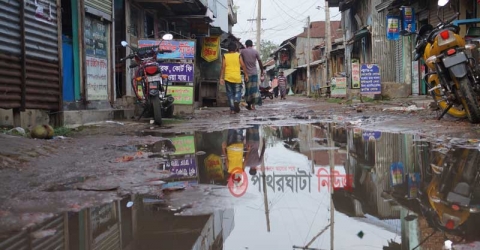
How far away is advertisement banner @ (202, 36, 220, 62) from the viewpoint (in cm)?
1797

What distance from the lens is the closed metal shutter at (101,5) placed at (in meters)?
9.17

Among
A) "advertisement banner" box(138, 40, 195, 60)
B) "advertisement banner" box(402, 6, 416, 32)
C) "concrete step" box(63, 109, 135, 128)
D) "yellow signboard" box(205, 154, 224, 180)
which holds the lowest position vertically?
Answer: "yellow signboard" box(205, 154, 224, 180)

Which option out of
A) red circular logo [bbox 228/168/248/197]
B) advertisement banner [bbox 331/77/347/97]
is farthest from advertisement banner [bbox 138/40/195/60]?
advertisement banner [bbox 331/77/347/97]

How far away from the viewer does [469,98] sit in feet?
20.4

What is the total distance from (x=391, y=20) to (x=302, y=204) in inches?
603

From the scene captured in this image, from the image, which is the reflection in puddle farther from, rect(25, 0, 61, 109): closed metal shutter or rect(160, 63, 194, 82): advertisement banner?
rect(160, 63, 194, 82): advertisement banner

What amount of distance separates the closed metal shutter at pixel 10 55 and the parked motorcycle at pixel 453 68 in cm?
580

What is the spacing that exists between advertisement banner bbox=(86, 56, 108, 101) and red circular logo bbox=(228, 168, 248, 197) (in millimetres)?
6224

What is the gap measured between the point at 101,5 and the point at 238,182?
766 cm

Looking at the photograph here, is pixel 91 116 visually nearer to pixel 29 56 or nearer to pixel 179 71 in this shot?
pixel 29 56

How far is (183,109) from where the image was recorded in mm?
11047

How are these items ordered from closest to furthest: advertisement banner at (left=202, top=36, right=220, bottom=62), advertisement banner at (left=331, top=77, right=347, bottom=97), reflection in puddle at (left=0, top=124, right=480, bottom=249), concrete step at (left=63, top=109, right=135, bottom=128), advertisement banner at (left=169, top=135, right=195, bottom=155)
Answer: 1. reflection in puddle at (left=0, top=124, right=480, bottom=249)
2. advertisement banner at (left=169, top=135, right=195, bottom=155)
3. concrete step at (left=63, top=109, right=135, bottom=128)
4. advertisement banner at (left=202, top=36, right=220, bottom=62)
5. advertisement banner at (left=331, top=77, right=347, bottom=97)

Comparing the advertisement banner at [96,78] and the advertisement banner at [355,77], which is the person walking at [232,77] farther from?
the advertisement banner at [355,77]

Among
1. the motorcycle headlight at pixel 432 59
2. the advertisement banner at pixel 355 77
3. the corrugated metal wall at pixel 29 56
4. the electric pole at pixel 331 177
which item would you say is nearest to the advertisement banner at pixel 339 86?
the advertisement banner at pixel 355 77
